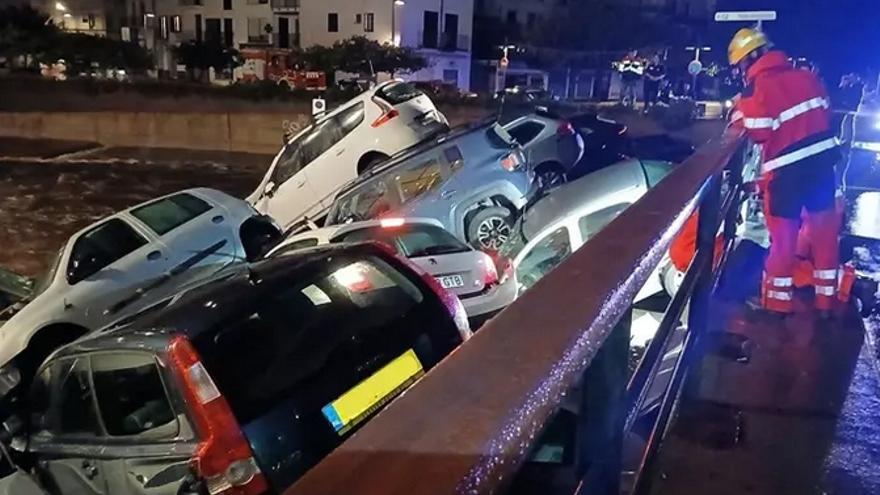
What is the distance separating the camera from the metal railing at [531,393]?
84 cm

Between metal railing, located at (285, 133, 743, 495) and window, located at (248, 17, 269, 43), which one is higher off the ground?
metal railing, located at (285, 133, 743, 495)

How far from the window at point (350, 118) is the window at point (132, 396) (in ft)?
29.8

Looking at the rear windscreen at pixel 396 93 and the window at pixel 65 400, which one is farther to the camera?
the rear windscreen at pixel 396 93

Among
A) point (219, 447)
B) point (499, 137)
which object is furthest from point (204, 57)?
Result: point (219, 447)

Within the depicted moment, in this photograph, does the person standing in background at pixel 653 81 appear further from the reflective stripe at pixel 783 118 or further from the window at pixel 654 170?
the reflective stripe at pixel 783 118

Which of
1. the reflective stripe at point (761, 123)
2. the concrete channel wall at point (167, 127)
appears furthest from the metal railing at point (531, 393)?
the concrete channel wall at point (167, 127)

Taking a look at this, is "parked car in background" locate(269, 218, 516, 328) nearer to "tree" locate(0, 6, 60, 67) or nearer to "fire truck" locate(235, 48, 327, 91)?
"fire truck" locate(235, 48, 327, 91)

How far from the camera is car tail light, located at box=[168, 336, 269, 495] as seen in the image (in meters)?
3.65

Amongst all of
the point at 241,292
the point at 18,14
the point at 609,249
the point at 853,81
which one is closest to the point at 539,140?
the point at 853,81

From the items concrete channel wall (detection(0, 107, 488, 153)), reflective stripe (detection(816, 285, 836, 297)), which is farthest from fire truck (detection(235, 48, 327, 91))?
reflective stripe (detection(816, 285, 836, 297))

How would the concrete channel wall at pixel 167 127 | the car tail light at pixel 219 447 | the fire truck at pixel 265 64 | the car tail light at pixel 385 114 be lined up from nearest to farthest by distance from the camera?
the car tail light at pixel 219 447
the car tail light at pixel 385 114
the concrete channel wall at pixel 167 127
the fire truck at pixel 265 64

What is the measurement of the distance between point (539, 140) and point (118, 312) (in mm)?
5411

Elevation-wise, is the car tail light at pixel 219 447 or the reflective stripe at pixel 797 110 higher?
the reflective stripe at pixel 797 110

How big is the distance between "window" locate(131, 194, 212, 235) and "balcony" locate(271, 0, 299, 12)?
43.9 metres
